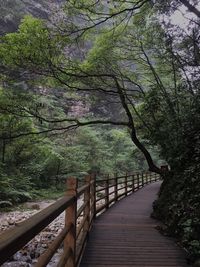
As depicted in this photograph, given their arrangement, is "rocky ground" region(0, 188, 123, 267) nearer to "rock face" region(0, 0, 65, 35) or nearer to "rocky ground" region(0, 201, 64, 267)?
"rocky ground" region(0, 201, 64, 267)

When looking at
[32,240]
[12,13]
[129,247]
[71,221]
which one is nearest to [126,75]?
[32,240]

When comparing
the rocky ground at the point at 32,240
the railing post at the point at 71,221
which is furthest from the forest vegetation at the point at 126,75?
the railing post at the point at 71,221

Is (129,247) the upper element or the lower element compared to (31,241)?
upper

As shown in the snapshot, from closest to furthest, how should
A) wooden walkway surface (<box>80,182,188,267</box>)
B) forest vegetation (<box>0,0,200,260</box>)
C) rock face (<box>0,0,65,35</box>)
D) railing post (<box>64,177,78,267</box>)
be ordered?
railing post (<box>64,177,78,267</box>) < wooden walkway surface (<box>80,182,188,267</box>) < forest vegetation (<box>0,0,200,260</box>) < rock face (<box>0,0,65,35</box>)

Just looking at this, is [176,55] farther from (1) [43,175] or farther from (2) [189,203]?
(1) [43,175]

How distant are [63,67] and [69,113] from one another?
17.6 m

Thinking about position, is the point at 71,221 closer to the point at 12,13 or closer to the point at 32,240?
the point at 32,240

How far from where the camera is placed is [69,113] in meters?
27.7

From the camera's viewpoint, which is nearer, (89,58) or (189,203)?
(189,203)

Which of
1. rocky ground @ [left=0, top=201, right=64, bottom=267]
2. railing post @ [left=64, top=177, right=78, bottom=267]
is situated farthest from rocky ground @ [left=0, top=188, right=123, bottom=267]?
railing post @ [left=64, top=177, right=78, bottom=267]

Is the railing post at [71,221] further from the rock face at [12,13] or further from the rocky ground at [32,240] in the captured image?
the rock face at [12,13]

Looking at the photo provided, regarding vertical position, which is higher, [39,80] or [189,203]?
[39,80]

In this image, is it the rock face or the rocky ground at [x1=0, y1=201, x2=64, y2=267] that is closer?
the rocky ground at [x1=0, y1=201, x2=64, y2=267]

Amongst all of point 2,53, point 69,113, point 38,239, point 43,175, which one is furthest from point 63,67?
point 69,113
